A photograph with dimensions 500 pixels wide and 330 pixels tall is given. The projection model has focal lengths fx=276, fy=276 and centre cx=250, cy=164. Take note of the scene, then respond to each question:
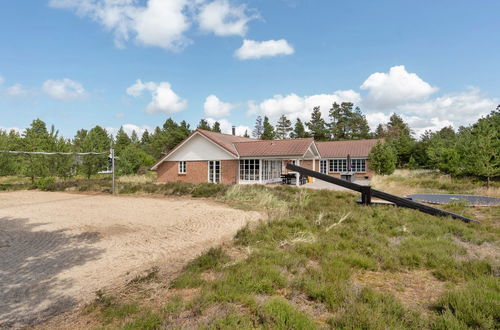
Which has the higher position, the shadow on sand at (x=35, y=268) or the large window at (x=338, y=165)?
the large window at (x=338, y=165)

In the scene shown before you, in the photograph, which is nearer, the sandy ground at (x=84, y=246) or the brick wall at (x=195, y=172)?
the sandy ground at (x=84, y=246)

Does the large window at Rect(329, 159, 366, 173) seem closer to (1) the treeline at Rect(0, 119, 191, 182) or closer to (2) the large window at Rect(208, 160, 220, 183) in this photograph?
(2) the large window at Rect(208, 160, 220, 183)

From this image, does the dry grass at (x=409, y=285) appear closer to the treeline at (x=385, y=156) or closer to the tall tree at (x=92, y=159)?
the treeline at (x=385, y=156)

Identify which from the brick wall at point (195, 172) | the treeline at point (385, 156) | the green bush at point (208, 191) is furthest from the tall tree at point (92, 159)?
the green bush at point (208, 191)

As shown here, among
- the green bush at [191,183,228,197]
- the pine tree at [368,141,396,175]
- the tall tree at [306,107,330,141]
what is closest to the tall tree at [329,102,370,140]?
the tall tree at [306,107,330,141]

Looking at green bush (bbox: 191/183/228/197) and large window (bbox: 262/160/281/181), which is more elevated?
large window (bbox: 262/160/281/181)

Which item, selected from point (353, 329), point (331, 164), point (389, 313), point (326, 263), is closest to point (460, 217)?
point (326, 263)

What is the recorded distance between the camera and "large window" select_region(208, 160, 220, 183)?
24.8 metres

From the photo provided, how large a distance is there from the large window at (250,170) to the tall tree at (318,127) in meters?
46.7

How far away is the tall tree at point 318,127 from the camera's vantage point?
67.2 metres

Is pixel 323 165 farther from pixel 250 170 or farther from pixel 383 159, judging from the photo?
pixel 250 170

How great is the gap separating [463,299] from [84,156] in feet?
102

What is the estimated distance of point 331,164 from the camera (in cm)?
3412

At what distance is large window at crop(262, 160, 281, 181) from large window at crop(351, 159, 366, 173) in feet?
36.4
